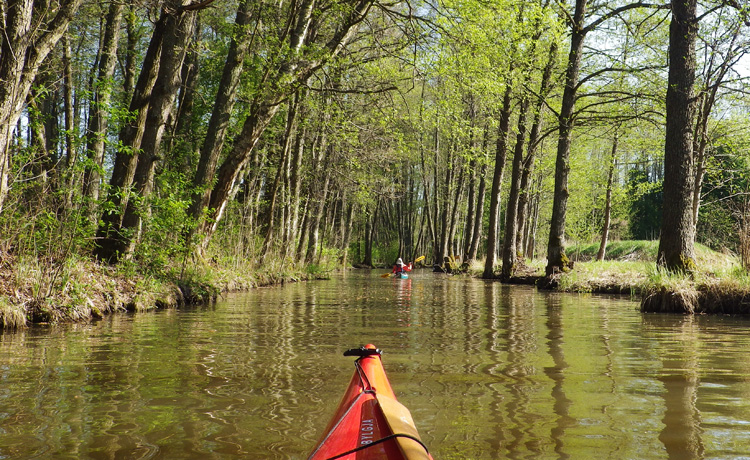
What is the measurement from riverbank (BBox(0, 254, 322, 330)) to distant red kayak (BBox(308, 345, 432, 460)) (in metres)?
5.64

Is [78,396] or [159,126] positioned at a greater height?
[159,126]

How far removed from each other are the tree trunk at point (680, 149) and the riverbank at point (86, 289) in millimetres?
8522

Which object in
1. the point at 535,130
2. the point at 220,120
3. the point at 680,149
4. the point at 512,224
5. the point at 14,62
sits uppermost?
the point at 535,130

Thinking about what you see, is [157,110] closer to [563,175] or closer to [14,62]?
[14,62]

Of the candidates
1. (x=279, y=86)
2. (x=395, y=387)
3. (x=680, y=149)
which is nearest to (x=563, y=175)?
(x=680, y=149)

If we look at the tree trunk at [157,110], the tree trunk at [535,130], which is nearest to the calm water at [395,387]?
the tree trunk at [157,110]

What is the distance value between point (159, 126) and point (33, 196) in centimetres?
304

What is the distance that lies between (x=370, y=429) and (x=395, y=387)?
197 centimetres

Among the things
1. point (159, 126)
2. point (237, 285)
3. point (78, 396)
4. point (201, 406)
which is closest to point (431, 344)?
point (201, 406)

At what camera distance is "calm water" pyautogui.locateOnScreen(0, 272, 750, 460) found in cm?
285

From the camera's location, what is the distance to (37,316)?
276 inches

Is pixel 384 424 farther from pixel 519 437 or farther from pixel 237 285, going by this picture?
pixel 237 285

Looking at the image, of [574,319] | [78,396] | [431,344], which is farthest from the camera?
[574,319]

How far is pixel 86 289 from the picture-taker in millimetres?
7859
